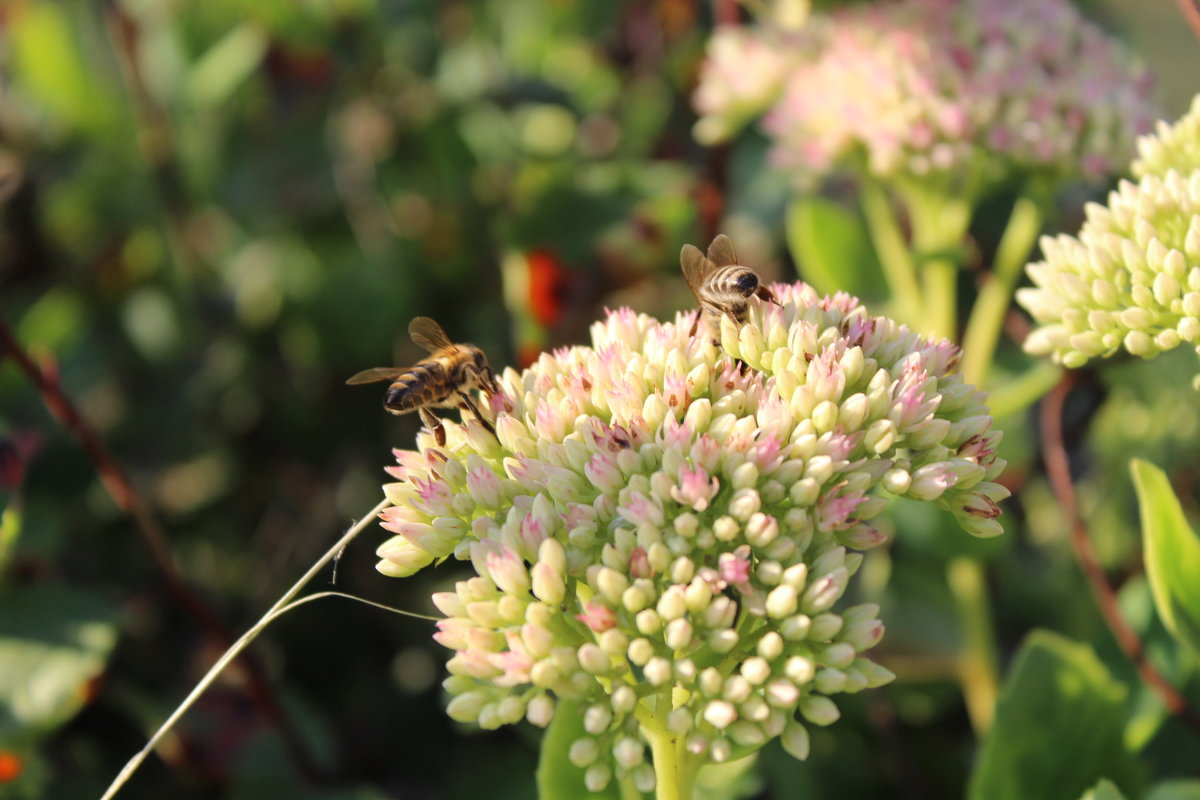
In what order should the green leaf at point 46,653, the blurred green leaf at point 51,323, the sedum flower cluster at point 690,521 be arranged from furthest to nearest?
the blurred green leaf at point 51,323
the green leaf at point 46,653
the sedum flower cluster at point 690,521

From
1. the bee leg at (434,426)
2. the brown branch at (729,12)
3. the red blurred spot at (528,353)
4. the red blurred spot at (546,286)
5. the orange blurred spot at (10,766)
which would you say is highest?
the brown branch at (729,12)

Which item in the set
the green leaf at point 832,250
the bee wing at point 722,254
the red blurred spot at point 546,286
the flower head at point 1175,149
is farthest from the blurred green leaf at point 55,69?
the flower head at point 1175,149

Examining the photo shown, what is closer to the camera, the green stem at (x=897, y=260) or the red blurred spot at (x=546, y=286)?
the green stem at (x=897, y=260)

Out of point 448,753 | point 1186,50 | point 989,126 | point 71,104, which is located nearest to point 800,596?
point 989,126

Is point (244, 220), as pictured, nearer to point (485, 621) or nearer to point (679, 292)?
point (679, 292)

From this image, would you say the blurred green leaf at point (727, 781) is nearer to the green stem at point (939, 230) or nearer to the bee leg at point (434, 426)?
the bee leg at point (434, 426)

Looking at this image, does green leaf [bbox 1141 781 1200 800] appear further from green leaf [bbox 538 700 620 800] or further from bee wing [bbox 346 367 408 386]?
bee wing [bbox 346 367 408 386]

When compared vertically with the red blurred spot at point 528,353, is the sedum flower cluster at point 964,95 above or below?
above
